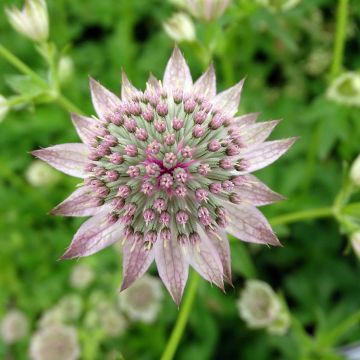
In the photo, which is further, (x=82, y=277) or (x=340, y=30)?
(x=82, y=277)

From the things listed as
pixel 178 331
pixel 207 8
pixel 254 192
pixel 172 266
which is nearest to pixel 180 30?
pixel 207 8

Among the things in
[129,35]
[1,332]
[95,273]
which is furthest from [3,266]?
[129,35]

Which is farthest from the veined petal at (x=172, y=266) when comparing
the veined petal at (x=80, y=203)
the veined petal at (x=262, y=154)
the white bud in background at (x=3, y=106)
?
the white bud in background at (x=3, y=106)

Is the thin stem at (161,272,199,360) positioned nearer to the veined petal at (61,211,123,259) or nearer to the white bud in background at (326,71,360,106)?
the veined petal at (61,211,123,259)

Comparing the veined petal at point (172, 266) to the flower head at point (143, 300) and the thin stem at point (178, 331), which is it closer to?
the thin stem at point (178, 331)

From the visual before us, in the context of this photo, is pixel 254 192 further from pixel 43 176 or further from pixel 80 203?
pixel 43 176
